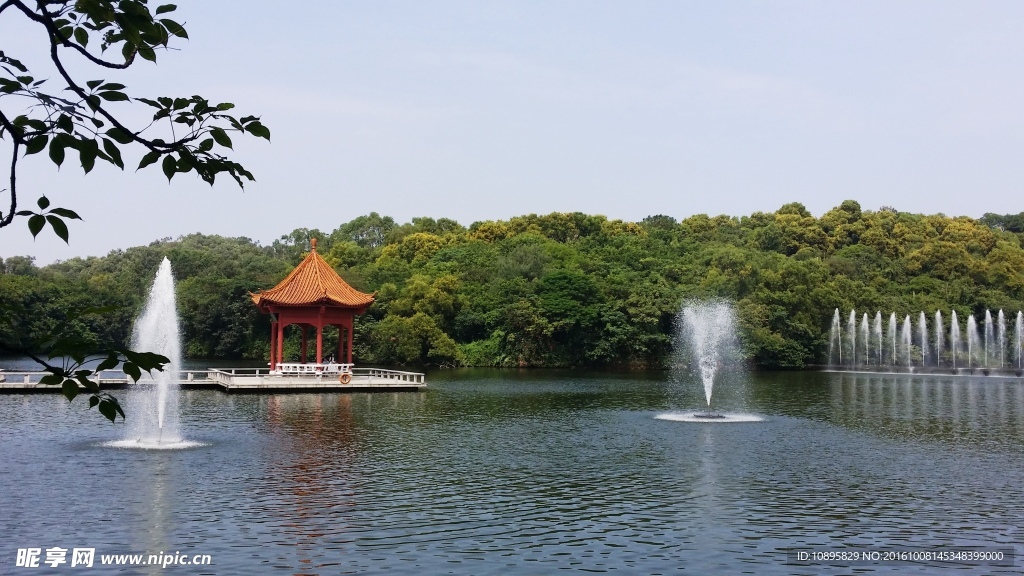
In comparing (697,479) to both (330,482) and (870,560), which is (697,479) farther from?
(330,482)

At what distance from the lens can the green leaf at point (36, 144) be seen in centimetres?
254

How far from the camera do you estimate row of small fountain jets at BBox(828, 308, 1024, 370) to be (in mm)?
50000

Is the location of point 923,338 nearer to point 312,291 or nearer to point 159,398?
point 312,291

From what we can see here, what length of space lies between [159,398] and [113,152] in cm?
2076

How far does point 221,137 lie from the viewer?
2.73 metres

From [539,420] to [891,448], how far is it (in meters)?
8.51

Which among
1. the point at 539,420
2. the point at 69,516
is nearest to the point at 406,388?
the point at 539,420

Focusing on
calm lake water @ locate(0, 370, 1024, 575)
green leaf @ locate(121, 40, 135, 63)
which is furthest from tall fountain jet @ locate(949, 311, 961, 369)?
green leaf @ locate(121, 40, 135, 63)

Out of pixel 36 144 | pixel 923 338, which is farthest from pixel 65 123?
pixel 923 338

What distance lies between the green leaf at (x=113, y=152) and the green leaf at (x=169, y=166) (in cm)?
18

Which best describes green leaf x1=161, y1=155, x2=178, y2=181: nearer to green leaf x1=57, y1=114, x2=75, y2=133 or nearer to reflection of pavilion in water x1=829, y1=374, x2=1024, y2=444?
green leaf x1=57, y1=114, x2=75, y2=133

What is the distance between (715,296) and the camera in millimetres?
51656

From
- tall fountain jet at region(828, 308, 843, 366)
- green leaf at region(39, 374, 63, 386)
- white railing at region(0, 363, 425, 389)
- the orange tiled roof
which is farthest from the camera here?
tall fountain jet at region(828, 308, 843, 366)

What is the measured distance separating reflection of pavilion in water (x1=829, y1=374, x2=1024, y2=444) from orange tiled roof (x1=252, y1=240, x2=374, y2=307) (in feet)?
56.9
